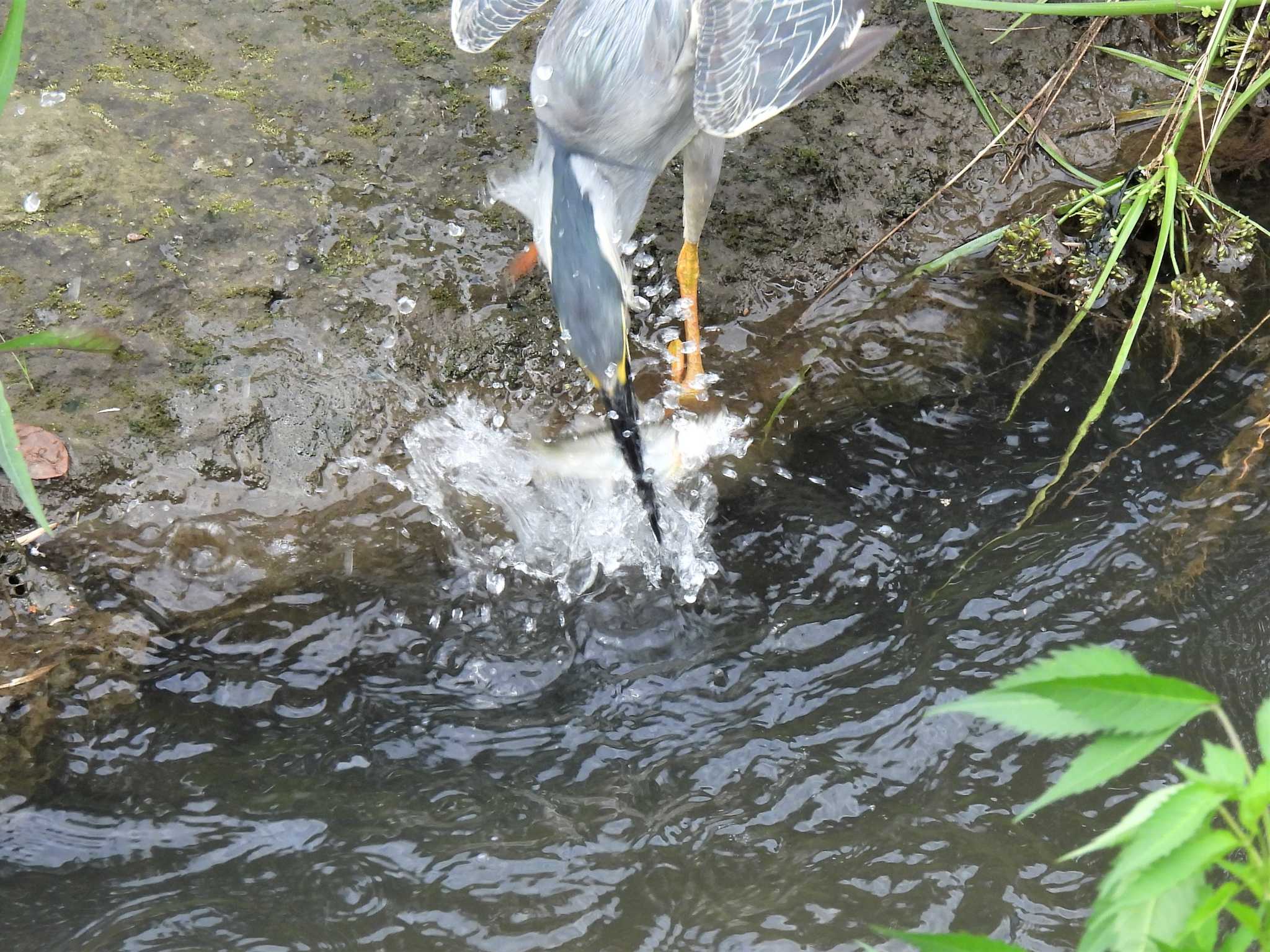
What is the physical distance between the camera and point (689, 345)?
3.38 metres

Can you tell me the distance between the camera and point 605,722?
2.77 meters

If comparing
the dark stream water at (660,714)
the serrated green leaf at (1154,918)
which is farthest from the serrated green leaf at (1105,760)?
the dark stream water at (660,714)

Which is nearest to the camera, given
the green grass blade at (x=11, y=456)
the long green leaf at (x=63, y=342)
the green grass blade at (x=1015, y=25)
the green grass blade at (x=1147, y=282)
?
the green grass blade at (x=11, y=456)

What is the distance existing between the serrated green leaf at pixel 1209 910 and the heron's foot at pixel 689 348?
245cm

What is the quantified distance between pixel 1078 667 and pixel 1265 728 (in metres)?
0.19

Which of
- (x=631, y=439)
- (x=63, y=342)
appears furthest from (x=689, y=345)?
(x=63, y=342)

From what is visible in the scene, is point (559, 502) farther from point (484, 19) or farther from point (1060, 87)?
point (1060, 87)

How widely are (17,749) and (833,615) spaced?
2.09 m

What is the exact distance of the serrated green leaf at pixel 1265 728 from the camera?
102 cm

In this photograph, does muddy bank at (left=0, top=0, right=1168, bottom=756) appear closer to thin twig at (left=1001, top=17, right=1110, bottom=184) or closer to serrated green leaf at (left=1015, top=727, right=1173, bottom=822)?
thin twig at (left=1001, top=17, right=1110, bottom=184)

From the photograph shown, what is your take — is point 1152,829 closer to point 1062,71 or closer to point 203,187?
point 1062,71

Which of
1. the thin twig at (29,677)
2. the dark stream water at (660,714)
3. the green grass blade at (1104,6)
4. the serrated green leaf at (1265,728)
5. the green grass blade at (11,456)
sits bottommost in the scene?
the dark stream water at (660,714)

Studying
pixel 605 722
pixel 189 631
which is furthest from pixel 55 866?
pixel 605 722

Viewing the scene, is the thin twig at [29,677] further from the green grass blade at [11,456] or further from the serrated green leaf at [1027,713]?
the serrated green leaf at [1027,713]
